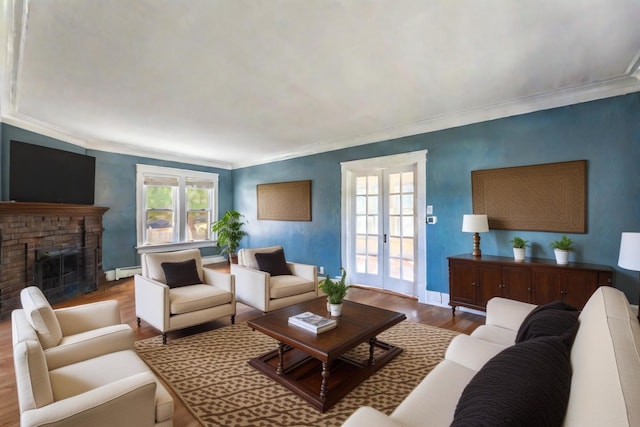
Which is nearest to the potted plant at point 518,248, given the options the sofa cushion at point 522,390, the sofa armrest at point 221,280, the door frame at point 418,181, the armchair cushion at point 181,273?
the door frame at point 418,181

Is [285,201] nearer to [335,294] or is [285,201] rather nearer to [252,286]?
[252,286]

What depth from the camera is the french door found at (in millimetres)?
4406

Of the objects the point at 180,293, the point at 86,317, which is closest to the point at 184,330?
the point at 180,293

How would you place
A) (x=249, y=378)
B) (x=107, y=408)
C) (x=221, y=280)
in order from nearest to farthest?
(x=107, y=408), (x=249, y=378), (x=221, y=280)

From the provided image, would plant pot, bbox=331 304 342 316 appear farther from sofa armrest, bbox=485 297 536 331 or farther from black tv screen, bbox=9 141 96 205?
black tv screen, bbox=9 141 96 205

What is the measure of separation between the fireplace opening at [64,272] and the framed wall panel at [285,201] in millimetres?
3190

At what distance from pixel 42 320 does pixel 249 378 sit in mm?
1359

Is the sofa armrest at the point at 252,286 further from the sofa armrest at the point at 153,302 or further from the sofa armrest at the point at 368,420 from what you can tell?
the sofa armrest at the point at 368,420

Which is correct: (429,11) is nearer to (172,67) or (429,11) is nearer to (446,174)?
(172,67)

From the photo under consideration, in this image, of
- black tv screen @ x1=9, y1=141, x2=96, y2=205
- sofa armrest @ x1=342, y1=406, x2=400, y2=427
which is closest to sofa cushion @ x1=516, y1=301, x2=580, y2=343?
sofa armrest @ x1=342, y1=406, x2=400, y2=427

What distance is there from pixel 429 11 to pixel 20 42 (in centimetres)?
297

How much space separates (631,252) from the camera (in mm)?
Result: 2189

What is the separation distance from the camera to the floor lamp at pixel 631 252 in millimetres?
Result: 2154

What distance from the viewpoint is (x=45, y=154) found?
161 inches
